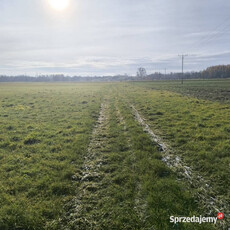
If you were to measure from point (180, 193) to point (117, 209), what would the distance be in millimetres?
2055

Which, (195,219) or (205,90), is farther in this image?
(205,90)

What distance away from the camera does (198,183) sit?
588cm

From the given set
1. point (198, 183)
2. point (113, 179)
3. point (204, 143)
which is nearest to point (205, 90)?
point (204, 143)

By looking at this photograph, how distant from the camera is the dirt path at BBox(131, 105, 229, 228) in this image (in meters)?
4.75

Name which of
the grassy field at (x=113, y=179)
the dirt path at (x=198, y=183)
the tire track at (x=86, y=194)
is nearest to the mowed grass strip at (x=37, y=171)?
the grassy field at (x=113, y=179)

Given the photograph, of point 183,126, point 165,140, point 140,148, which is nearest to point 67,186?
point 140,148

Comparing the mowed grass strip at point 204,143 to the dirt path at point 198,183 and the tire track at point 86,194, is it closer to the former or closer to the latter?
the dirt path at point 198,183

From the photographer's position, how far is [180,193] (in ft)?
17.5

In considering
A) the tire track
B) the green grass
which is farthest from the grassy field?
the green grass

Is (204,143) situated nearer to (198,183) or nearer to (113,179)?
(198,183)

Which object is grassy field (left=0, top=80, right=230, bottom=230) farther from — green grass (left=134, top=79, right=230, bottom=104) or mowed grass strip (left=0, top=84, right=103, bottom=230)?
green grass (left=134, top=79, right=230, bottom=104)

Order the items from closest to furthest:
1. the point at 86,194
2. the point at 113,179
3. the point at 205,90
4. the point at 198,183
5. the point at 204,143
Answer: the point at 86,194 < the point at 198,183 < the point at 113,179 < the point at 204,143 < the point at 205,90

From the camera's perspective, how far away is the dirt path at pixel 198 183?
187 inches

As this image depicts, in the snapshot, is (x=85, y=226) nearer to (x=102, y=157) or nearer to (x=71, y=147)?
(x=102, y=157)
